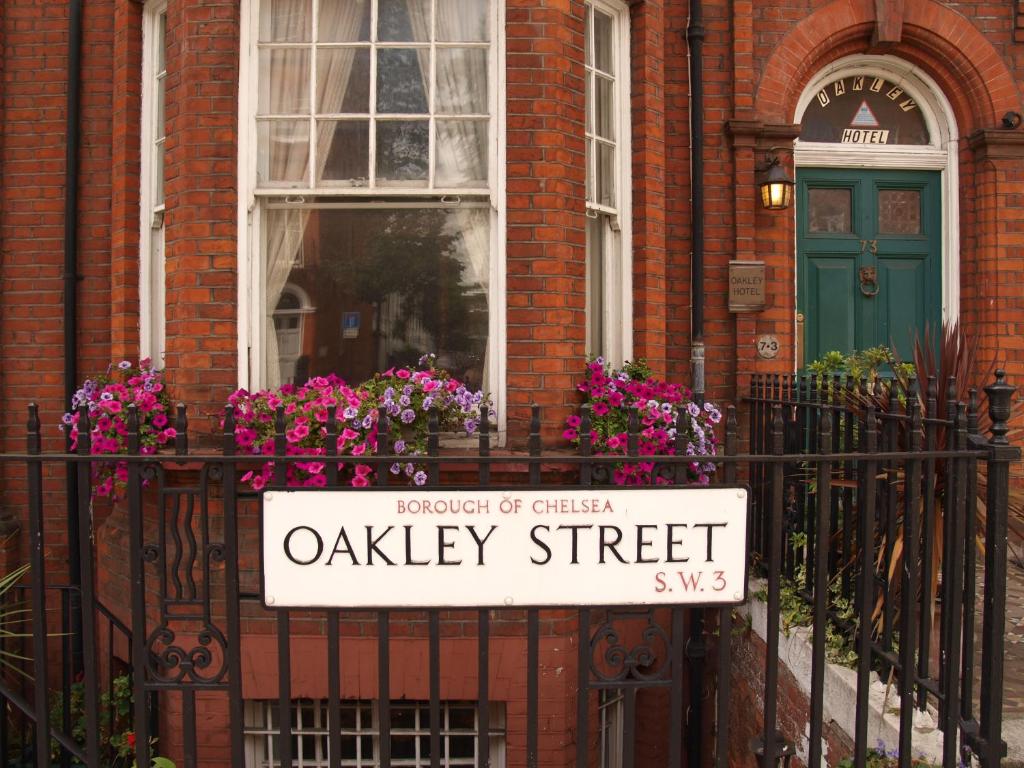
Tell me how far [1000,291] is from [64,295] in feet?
20.3

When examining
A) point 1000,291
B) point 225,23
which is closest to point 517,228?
point 225,23

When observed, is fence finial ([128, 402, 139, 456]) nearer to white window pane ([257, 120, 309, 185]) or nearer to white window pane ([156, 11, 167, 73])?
white window pane ([257, 120, 309, 185])

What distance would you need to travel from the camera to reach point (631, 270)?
511 cm

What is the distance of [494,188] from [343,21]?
3.90 feet

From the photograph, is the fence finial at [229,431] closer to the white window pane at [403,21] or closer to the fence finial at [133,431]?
the fence finial at [133,431]

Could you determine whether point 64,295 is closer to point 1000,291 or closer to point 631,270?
point 631,270

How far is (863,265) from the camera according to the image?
6148 millimetres

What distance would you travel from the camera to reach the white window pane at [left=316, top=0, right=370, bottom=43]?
446cm

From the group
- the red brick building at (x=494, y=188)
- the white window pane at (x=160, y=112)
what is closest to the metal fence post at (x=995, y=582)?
the red brick building at (x=494, y=188)

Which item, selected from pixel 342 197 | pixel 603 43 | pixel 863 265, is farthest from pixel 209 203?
pixel 863 265

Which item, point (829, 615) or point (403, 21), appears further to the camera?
point (403, 21)

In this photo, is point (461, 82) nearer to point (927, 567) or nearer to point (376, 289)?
point (376, 289)

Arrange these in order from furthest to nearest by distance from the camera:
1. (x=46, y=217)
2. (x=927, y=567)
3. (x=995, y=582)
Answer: (x=46, y=217) → (x=927, y=567) → (x=995, y=582)

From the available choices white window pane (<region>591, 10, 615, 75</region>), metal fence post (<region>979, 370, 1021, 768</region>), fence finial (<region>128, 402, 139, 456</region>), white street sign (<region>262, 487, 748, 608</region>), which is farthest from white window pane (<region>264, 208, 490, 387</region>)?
metal fence post (<region>979, 370, 1021, 768</region>)
